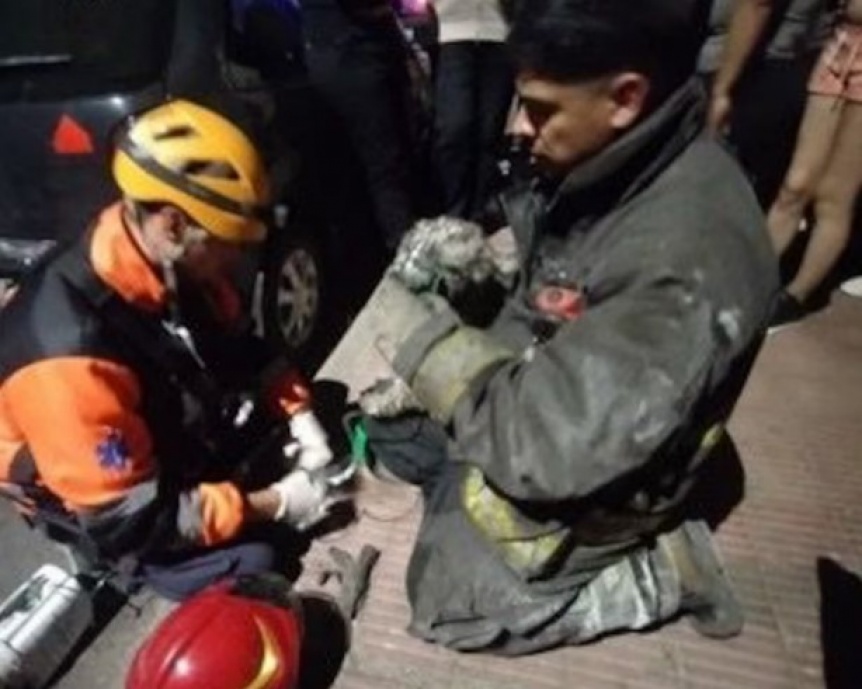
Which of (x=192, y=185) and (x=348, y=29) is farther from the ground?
(x=192, y=185)

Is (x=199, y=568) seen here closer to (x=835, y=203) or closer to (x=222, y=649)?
(x=222, y=649)

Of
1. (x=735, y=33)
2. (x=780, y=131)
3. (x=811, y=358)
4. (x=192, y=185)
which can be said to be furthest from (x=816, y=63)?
(x=192, y=185)

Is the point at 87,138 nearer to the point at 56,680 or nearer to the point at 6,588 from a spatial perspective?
the point at 6,588

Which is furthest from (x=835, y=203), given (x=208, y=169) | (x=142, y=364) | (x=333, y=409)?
(x=142, y=364)

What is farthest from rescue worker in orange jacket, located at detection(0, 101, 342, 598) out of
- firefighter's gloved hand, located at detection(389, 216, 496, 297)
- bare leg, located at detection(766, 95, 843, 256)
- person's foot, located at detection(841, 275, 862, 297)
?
person's foot, located at detection(841, 275, 862, 297)

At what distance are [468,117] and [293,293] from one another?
4.70 feet

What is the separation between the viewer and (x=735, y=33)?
3900 mm

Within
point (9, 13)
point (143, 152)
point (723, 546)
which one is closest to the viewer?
point (143, 152)

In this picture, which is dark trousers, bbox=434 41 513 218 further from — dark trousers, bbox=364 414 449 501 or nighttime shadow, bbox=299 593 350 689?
nighttime shadow, bbox=299 593 350 689

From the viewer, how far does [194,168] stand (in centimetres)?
243

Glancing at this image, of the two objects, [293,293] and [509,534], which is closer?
[509,534]

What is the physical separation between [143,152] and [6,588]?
1.74 metres

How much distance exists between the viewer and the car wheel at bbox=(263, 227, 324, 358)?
418cm

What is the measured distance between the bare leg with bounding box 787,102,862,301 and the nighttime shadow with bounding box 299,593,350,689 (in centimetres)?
267
